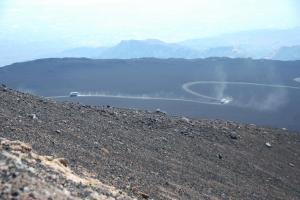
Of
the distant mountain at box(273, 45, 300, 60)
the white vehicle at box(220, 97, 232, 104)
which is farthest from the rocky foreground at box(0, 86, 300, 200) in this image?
the distant mountain at box(273, 45, 300, 60)

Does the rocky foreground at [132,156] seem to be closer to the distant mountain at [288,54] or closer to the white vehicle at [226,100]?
the white vehicle at [226,100]

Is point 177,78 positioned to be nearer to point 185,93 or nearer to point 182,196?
point 185,93

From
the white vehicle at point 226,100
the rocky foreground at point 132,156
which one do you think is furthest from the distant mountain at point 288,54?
the rocky foreground at point 132,156

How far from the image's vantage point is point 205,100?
164ft

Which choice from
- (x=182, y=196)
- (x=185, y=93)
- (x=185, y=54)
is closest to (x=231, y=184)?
(x=182, y=196)

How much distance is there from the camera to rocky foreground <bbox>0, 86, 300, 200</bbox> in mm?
8680

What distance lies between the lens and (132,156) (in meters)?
14.4

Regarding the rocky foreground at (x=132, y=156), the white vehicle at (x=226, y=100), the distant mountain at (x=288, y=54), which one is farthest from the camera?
the distant mountain at (x=288, y=54)

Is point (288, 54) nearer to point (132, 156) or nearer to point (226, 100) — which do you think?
point (226, 100)

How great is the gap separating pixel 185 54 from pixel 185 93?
138 m

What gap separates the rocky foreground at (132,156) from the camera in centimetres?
868

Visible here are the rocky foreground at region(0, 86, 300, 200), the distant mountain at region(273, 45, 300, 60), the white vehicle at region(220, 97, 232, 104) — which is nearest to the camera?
the rocky foreground at region(0, 86, 300, 200)

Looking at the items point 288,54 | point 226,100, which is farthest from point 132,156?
point 288,54

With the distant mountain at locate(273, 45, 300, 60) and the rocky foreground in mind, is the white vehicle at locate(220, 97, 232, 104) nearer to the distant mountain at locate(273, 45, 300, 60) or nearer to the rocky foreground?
the rocky foreground
